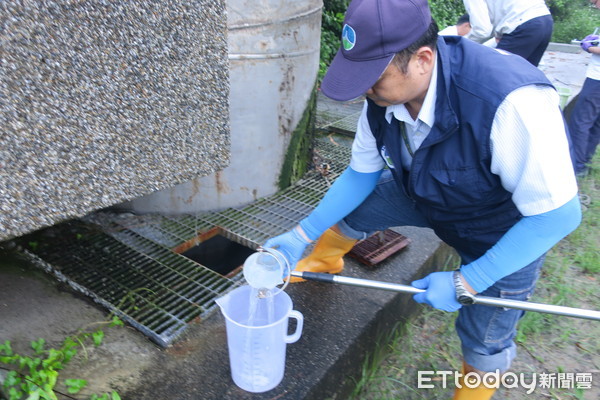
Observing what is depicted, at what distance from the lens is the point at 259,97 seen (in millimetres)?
2707

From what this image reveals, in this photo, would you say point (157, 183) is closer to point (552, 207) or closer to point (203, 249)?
point (203, 249)

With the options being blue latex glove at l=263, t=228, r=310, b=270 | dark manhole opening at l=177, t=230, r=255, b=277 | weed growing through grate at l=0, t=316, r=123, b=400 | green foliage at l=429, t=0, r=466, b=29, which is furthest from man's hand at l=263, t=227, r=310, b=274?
green foliage at l=429, t=0, r=466, b=29

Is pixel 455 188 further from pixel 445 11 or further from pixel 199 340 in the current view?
pixel 445 11

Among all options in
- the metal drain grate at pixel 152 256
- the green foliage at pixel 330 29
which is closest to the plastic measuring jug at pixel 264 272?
the metal drain grate at pixel 152 256

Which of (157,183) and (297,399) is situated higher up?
(157,183)

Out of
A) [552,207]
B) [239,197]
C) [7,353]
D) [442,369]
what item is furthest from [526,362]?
[7,353]

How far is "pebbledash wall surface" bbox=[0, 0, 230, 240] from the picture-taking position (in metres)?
1.24

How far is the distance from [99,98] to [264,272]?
0.84 meters

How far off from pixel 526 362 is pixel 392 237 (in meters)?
1.06

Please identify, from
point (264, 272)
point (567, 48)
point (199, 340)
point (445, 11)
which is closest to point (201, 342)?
point (199, 340)

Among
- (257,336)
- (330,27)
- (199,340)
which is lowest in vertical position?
(199,340)

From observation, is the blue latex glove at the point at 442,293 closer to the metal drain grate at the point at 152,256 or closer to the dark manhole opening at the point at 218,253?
the metal drain grate at the point at 152,256

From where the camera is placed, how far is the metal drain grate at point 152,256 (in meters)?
2.14

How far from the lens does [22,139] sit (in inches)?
50.7
